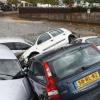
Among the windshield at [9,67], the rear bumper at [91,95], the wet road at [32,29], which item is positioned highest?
the windshield at [9,67]

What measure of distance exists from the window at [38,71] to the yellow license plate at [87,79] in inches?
27.5

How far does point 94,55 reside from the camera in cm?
836

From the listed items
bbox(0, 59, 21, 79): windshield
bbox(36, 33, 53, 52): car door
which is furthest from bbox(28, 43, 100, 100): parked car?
bbox(36, 33, 53, 52): car door

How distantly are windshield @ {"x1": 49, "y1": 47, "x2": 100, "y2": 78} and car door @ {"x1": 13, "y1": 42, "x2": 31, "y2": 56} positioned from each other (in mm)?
14338

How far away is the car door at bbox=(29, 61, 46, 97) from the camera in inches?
310

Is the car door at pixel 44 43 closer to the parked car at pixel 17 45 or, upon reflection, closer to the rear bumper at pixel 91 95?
the parked car at pixel 17 45

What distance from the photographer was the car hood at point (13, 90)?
293 inches

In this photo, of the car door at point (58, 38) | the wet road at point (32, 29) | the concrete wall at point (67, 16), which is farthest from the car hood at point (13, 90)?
the concrete wall at point (67, 16)

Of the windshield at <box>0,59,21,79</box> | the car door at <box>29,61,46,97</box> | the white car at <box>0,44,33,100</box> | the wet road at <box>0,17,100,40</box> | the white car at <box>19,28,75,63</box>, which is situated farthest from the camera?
the wet road at <box>0,17,100,40</box>

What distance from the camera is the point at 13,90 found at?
7.81m

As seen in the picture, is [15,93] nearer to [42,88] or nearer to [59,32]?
[42,88]

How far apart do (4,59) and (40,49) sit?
1197 centimetres

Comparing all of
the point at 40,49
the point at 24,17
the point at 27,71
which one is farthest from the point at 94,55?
the point at 24,17

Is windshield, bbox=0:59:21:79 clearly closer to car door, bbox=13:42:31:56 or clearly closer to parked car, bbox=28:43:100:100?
parked car, bbox=28:43:100:100
